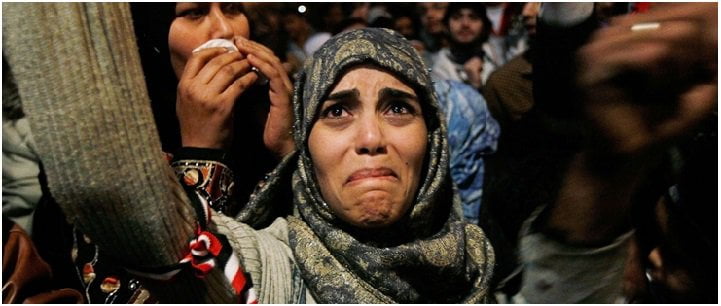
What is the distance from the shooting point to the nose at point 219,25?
212 centimetres

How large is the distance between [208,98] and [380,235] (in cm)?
47

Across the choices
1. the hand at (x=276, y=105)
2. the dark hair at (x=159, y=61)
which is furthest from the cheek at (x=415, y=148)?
the dark hair at (x=159, y=61)

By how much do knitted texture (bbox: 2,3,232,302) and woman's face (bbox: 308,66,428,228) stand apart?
558mm

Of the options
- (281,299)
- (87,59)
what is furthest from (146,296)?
(87,59)

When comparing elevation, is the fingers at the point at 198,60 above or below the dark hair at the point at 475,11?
above

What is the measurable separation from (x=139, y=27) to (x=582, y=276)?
1.24 metres

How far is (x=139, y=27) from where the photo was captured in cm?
209

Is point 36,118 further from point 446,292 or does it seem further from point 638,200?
point 638,200

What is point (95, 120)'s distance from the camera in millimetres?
1149

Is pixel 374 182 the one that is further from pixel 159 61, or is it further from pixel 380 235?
pixel 159 61

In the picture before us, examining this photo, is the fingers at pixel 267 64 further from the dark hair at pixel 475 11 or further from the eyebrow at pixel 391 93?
the dark hair at pixel 475 11

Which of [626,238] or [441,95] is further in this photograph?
[441,95]

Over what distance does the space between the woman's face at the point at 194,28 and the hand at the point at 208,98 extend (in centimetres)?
14

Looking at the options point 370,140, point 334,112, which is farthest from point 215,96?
point 370,140
